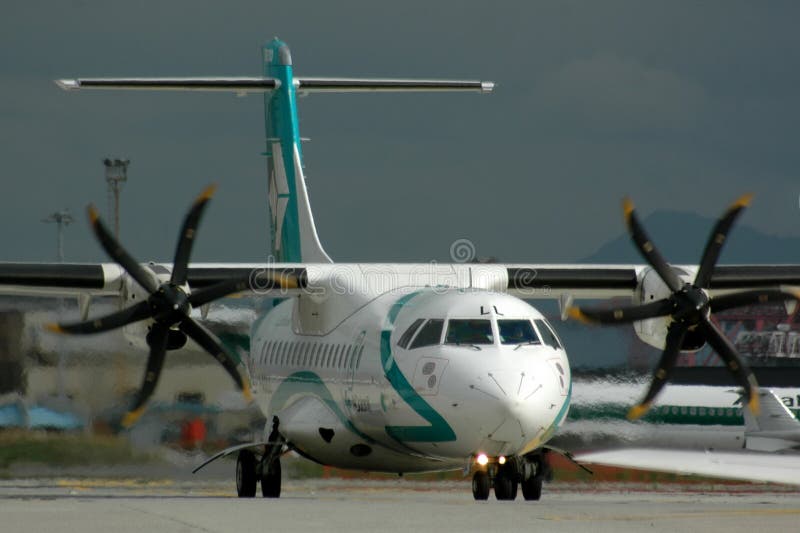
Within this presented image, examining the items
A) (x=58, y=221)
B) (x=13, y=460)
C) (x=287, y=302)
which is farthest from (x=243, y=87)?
(x=58, y=221)

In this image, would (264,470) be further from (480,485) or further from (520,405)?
(520,405)

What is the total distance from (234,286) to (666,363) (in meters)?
5.85

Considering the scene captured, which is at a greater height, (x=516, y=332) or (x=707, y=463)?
(x=516, y=332)

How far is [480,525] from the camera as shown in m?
11.6

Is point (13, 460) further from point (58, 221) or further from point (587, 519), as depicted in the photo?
point (58, 221)

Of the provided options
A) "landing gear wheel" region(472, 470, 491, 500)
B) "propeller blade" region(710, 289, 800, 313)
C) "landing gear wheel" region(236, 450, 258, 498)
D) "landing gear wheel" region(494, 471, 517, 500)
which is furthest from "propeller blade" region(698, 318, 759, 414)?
"landing gear wheel" region(236, 450, 258, 498)

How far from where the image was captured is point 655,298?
20.6 metres

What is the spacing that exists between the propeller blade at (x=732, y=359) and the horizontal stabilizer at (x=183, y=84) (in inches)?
355

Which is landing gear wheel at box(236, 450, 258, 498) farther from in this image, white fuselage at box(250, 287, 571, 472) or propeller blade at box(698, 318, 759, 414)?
propeller blade at box(698, 318, 759, 414)

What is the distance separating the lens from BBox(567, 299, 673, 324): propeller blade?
1948 centimetres

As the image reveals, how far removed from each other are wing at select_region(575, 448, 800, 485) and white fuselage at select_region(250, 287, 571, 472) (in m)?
3.84

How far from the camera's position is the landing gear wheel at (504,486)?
1936cm

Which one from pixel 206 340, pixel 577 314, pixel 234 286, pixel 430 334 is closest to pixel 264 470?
pixel 206 340

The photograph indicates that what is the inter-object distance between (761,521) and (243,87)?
1451 cm
